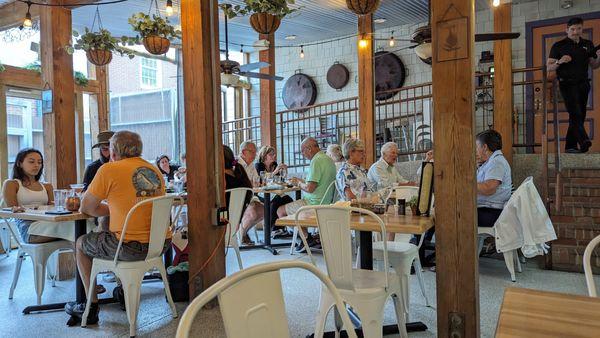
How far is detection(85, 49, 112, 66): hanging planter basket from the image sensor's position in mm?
4711

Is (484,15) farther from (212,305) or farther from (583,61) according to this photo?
(212,305)

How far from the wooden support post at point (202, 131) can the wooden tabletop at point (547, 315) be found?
237 cm

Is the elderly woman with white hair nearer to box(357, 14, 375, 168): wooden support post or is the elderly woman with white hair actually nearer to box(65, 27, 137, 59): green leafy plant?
box(357, 14, 375, 168): wooden support post

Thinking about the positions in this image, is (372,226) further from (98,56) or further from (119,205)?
(98,56)

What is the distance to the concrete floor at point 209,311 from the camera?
290cm

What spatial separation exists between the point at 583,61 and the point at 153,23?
4887mm

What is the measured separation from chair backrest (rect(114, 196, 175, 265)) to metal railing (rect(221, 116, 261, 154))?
23.5 ft

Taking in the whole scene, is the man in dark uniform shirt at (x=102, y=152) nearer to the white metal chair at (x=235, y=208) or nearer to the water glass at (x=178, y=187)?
the water glass at (x=178, y=187)

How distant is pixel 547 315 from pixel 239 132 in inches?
372

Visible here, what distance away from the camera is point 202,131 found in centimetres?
323

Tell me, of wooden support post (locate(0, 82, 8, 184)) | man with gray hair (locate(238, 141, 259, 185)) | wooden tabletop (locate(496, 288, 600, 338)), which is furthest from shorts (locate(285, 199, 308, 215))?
wooden tabletop (locate(496, 288, 600, 338))

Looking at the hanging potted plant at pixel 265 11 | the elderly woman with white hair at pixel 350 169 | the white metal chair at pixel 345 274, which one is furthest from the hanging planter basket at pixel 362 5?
the white metal chair at pixel 345 274

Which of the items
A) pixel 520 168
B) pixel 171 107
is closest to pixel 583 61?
pixel 520 168

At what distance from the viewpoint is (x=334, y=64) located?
9766 mm
